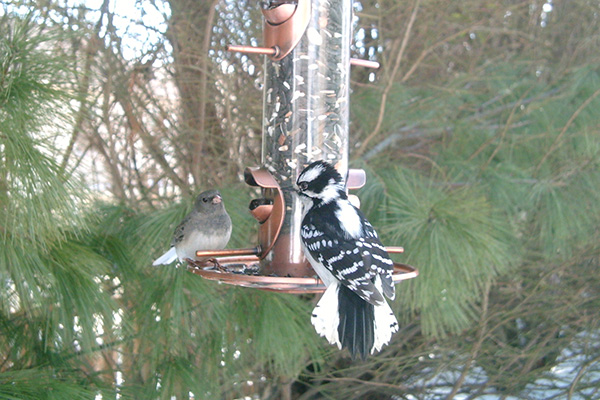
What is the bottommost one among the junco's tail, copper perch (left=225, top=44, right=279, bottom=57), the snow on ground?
the snow on ground

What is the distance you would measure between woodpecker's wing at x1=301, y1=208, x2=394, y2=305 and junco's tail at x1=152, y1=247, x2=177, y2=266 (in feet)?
1.72

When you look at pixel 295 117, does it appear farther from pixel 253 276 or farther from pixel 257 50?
pixel 253 276

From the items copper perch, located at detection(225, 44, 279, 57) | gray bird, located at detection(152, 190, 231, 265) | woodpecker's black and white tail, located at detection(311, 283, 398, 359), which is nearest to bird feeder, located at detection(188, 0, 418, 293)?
copper perch, located at detection(225, 44, 279, 57)

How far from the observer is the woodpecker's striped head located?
1509mm

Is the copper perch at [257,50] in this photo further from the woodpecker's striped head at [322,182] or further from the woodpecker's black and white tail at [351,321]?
the woodpecker's black and white tail at [351,321]

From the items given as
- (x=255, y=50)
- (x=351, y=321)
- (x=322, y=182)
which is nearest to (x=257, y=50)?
(x=255, y=50)

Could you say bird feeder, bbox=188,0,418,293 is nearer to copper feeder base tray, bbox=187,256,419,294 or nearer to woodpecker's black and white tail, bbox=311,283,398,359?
copper feeder base tray, bbox=187,256,419,294

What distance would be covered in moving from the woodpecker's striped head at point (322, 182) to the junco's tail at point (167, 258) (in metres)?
0.53

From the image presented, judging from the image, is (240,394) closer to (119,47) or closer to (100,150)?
(100,150)

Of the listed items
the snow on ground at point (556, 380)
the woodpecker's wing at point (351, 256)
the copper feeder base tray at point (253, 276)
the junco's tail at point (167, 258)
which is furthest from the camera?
the snow on ground at point (556, 380)

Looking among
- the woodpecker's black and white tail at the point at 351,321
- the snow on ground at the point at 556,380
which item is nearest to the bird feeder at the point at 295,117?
the woodpecker's black and white tail at the point at 351,321

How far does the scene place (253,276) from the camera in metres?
1.23

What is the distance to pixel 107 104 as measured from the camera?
2.18m

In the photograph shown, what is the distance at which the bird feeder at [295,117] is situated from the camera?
64.7 inches
